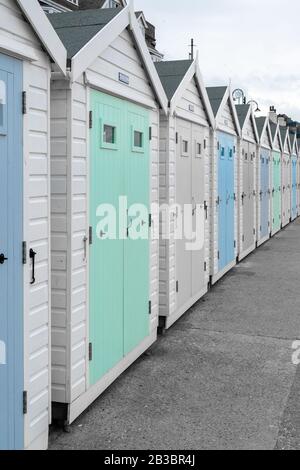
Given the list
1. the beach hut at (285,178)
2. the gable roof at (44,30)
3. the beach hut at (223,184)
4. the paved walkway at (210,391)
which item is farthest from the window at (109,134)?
the beach hut at (285,178)

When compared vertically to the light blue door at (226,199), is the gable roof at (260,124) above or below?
above

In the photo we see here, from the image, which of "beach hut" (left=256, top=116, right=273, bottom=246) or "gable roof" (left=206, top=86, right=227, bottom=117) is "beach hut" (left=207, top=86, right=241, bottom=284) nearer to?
"gable roof" (left=206, top=86, right=227, bottom=117)

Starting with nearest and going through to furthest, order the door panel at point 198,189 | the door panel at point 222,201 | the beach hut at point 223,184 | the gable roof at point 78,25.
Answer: the gable roof at point 78,25 < the door panel at point 198,189 < the beach hut at point 223,184 < the door panel at point 222,201

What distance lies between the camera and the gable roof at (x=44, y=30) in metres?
3.47

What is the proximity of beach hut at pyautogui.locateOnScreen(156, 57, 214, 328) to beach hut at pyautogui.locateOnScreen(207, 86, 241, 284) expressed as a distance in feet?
1.43

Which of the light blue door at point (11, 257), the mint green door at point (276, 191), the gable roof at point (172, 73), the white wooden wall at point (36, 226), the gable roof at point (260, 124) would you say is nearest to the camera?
the light blue door at point (11, 257)

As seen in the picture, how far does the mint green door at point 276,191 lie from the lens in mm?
17250

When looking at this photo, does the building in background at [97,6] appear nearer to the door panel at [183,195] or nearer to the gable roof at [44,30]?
the door panel at [183,195]

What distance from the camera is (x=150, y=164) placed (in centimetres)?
606

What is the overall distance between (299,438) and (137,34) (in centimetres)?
376

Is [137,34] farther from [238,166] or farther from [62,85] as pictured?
[238,166]

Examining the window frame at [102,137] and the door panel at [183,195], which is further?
the door panel at [183,195]

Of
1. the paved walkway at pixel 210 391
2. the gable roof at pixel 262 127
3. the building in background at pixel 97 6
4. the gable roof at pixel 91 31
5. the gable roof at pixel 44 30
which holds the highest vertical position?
the building in background at pixel 97 6

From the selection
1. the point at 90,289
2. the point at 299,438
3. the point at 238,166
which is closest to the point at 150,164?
the point at 90,289
